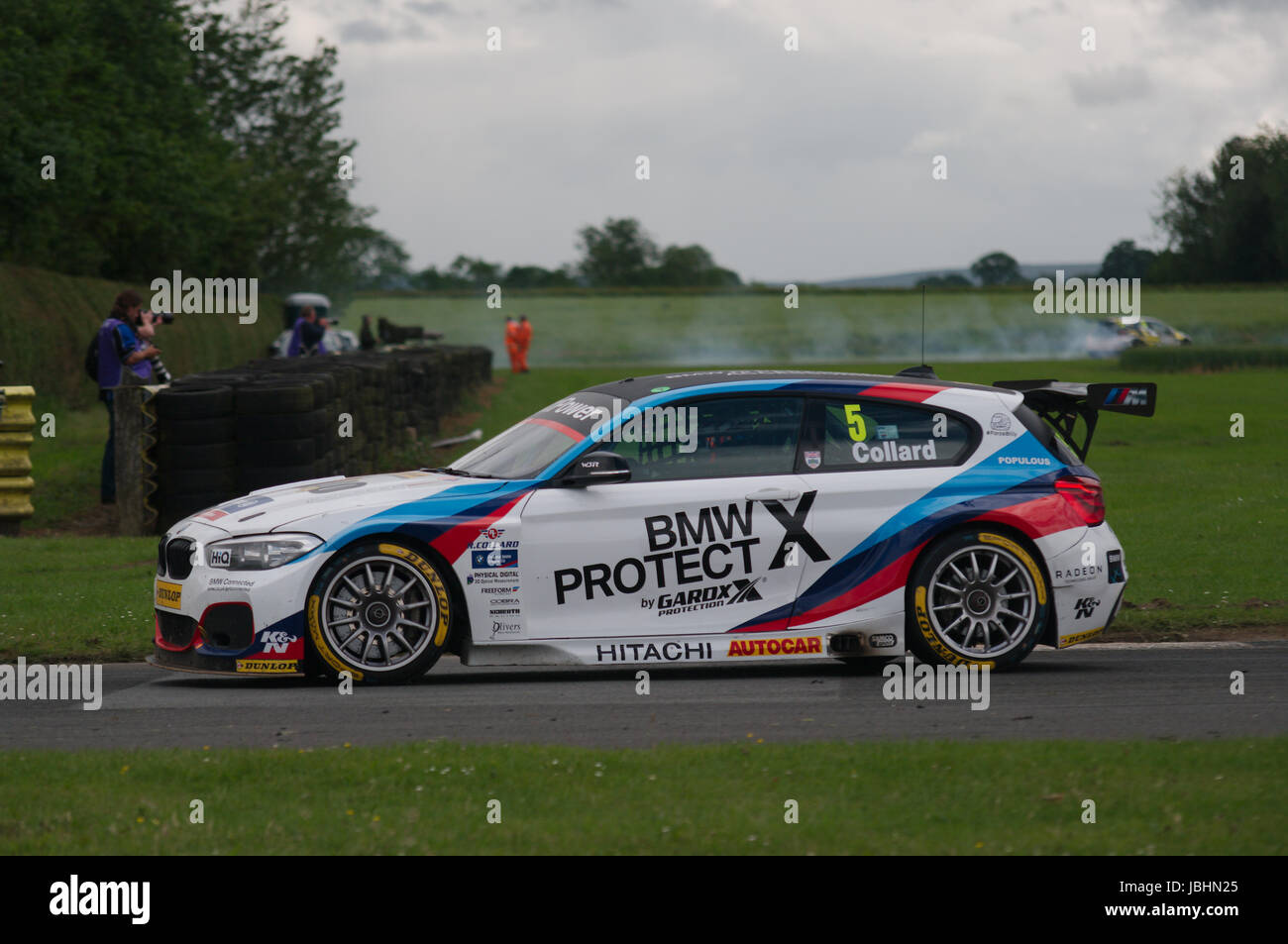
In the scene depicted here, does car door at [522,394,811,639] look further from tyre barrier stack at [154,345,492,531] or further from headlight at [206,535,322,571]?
tyre barrier stack at [154,345,492,531]

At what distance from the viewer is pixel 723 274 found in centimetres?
11694

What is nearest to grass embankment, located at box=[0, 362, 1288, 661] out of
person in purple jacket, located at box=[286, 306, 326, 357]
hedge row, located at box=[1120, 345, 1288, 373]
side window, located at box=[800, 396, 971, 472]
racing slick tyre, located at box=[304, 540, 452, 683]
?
→ racing slick tyre, located at box=[304, 540, 452, 683]

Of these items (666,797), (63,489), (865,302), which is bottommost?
(666,797)

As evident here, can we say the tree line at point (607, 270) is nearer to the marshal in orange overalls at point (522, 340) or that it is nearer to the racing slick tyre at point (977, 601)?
the marshal in orange overalls at point (522, 340)

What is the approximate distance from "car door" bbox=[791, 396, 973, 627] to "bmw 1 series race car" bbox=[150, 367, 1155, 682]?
0.4 inches

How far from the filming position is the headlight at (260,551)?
754 cm

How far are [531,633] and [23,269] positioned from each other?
22512 mm

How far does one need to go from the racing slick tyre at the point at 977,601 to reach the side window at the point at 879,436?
473 mm

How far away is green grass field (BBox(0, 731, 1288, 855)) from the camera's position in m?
4.81

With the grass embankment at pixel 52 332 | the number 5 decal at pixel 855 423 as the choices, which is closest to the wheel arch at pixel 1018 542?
the number 5 decal at pixel 855 423

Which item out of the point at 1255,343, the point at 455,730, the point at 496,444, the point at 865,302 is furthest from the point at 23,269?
the point at 865,302

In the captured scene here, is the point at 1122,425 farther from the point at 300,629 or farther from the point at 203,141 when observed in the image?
the point at 203,141

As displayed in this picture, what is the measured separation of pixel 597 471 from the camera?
7.65 meters

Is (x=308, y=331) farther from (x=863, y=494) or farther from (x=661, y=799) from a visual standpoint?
(x=661, y=799)
